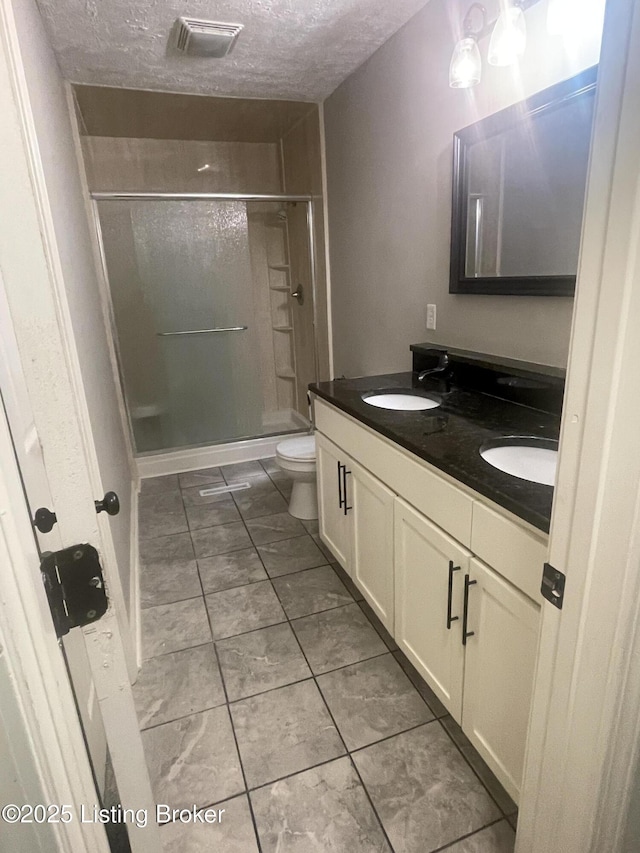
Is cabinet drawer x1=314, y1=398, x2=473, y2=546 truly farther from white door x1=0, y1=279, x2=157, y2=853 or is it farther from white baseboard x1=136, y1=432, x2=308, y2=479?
→ white baseboard x1=136, y1=432, x2=308, y2=479

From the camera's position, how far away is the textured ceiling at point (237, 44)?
187 centimetres

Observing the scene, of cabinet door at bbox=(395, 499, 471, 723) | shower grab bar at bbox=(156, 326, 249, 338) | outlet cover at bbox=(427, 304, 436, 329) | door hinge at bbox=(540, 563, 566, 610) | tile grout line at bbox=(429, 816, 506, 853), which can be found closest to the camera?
door hinge at bbox=(540, 563, 566, 610)

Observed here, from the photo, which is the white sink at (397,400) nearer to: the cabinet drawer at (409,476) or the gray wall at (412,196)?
the cabinet drawer at (409,476)

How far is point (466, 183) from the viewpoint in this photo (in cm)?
182

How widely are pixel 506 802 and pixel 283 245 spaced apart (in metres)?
3.84

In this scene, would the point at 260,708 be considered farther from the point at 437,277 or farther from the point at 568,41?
the point at 568,41

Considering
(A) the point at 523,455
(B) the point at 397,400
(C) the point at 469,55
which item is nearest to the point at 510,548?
(A) the point at 523,455

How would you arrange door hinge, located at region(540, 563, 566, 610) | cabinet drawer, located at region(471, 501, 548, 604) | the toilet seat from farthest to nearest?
the toilet seat
cabinet drawer, located at region(471, 501, 548, 604)
door hinge, located at region(540, 563, 566, 610)

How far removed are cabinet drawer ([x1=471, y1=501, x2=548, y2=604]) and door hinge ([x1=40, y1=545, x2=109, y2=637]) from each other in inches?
31.3

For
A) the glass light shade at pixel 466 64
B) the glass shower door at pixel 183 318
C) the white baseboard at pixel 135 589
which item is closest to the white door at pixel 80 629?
the white baseboard at pixel 135 589

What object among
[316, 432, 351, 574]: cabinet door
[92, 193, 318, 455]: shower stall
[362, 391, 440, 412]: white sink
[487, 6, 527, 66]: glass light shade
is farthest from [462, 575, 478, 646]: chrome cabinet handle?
[92, 193, 318, 455]: shower stall

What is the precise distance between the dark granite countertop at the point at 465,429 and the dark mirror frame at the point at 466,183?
0.39 metres

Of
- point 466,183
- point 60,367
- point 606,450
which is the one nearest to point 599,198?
point 606,450

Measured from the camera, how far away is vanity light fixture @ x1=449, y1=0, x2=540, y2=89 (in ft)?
4.64
